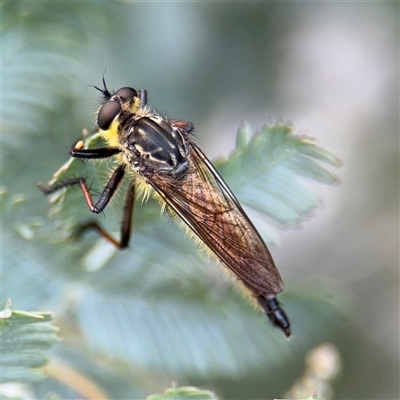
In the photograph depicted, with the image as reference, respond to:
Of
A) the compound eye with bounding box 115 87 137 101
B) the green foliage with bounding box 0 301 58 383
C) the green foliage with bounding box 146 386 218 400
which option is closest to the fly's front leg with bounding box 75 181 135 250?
the compound eye with bounding box 115 87 137 101

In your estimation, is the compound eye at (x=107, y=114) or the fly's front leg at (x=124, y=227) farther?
the compound eye at (x=107, y=114)

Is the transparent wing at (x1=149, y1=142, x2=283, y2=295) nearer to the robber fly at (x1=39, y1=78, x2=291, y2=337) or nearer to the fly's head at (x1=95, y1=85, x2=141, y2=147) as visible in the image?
the robber fly at (x1=39, y1=78, x2=291, y2=337)

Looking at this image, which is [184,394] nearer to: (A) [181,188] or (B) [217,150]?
(A) [181,188]

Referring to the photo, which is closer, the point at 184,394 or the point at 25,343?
the point at 184,394

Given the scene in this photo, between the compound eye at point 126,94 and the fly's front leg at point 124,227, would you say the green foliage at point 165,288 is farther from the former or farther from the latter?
the compound eye at point 126,94

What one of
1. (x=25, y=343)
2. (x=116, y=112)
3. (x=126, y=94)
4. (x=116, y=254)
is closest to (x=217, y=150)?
(x=126, y=94)

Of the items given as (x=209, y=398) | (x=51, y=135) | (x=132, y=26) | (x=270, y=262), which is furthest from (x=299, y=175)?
(x=132, y=26)

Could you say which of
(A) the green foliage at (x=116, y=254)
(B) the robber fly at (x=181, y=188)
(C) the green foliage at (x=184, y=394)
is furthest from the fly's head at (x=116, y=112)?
(C) the green foliage at (x=184, y=394)
